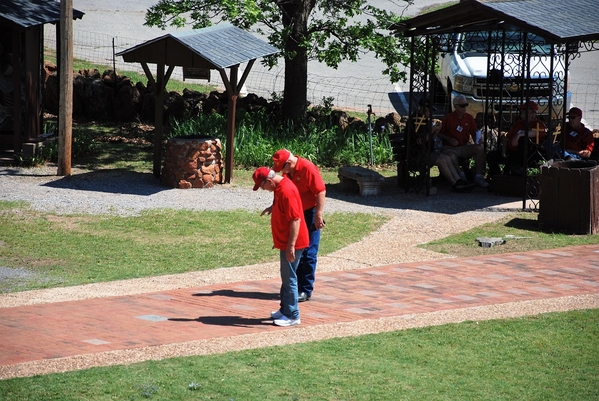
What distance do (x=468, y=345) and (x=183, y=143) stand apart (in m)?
8.10

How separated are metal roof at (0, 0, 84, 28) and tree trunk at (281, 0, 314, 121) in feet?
13.2

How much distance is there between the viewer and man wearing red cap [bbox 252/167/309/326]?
7.73 metres

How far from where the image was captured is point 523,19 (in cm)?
1335

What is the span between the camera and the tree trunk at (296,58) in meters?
18.0

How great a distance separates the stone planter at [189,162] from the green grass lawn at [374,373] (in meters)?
7.56

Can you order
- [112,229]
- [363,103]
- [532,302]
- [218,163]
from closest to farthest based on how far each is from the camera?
[532,302]
[112,229]
[218,163]
[363,103]

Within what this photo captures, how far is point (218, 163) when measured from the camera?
15.3 m

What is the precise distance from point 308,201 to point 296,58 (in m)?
10.3

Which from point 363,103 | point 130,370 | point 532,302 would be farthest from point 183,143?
point 363,103

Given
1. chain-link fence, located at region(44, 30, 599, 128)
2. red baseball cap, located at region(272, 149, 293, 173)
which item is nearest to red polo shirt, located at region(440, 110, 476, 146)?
chain-link fence, located at region(44, 30, 599, 128)

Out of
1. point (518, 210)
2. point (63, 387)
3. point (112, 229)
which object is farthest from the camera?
point (518, 210)

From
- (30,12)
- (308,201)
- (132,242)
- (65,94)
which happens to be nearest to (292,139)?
(65,94)

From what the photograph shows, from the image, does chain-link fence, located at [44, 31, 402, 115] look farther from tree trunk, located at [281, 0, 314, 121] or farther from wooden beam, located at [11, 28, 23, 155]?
wooden beam, located at [11, 28, 23, 155]

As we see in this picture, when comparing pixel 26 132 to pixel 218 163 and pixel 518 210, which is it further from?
pixel 518 210
